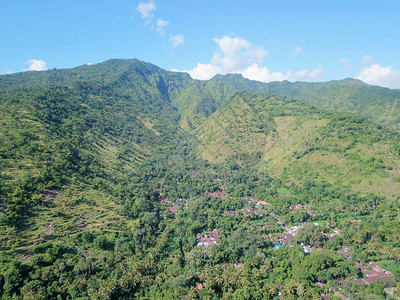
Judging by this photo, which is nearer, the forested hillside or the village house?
the forested hillside

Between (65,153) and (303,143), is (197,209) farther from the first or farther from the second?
(303,143)

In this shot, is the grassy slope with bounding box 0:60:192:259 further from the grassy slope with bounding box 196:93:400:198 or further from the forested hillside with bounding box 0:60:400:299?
the grassy slope with bounding box 196:93:400:198

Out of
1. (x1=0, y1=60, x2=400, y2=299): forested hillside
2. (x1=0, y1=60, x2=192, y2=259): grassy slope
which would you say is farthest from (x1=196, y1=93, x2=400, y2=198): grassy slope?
(x1=0, y1=60, x2=192, y2=259): grassy slope

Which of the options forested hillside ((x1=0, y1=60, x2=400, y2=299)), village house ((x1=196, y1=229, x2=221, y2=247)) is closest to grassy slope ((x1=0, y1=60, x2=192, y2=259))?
forested hillside ((x1=0, y1=60, x2=400, y2=299))

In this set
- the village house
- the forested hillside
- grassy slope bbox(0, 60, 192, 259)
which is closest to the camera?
the forested hillside

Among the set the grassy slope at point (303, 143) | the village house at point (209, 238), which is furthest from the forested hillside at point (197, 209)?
the grassy slope at point (303, 143)

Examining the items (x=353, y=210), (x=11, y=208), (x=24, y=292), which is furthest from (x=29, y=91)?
(x=353, y=210)

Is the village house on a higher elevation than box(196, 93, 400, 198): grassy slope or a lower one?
lower

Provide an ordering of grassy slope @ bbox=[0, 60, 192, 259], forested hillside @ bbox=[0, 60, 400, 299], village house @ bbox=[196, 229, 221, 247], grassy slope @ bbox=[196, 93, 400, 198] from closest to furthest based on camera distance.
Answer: forested hillside @ bbox=[0, 60, 400, 299], grassy slope @ bbox=[0, 60, 192, 259], village house @ bbox=[196, 229, 221, 247], grassy slope @ bbox=[196, 93, 400, 198]
